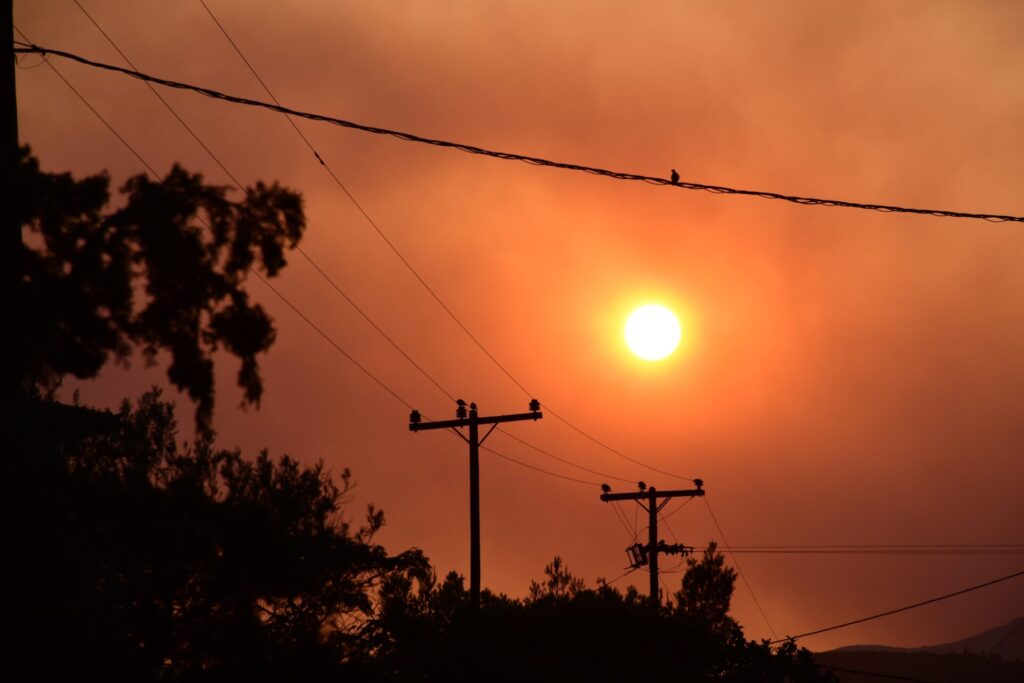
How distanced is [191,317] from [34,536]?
3.55 metres

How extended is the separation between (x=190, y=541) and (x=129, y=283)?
1404cm

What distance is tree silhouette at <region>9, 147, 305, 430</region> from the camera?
12.3m

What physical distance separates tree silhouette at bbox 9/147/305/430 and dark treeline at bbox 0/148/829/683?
0.02 meters

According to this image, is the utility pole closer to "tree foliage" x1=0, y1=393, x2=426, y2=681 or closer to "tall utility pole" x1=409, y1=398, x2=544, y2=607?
"tree foliage" x1=0, y1=393, x2=426, y2=681

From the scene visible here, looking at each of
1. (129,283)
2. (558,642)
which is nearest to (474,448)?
(558,642)

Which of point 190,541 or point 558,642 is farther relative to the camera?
point 558,642

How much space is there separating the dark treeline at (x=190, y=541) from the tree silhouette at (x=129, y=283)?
0.02 meters

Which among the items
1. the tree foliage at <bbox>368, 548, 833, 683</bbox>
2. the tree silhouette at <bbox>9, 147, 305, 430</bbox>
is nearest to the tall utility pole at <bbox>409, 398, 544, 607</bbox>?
the tree foliage at <bbox>368, 548, 833, 683</bbox>

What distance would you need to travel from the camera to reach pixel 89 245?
12375 mm

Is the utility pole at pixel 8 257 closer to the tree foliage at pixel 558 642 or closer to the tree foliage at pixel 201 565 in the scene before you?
the tree foliage at pixel 201 565

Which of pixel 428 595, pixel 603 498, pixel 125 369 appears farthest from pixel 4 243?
pixel 603 498

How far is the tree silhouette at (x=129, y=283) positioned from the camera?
12.3 metres

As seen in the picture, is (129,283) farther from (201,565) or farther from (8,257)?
(201,565)

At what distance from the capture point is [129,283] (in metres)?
12.4
